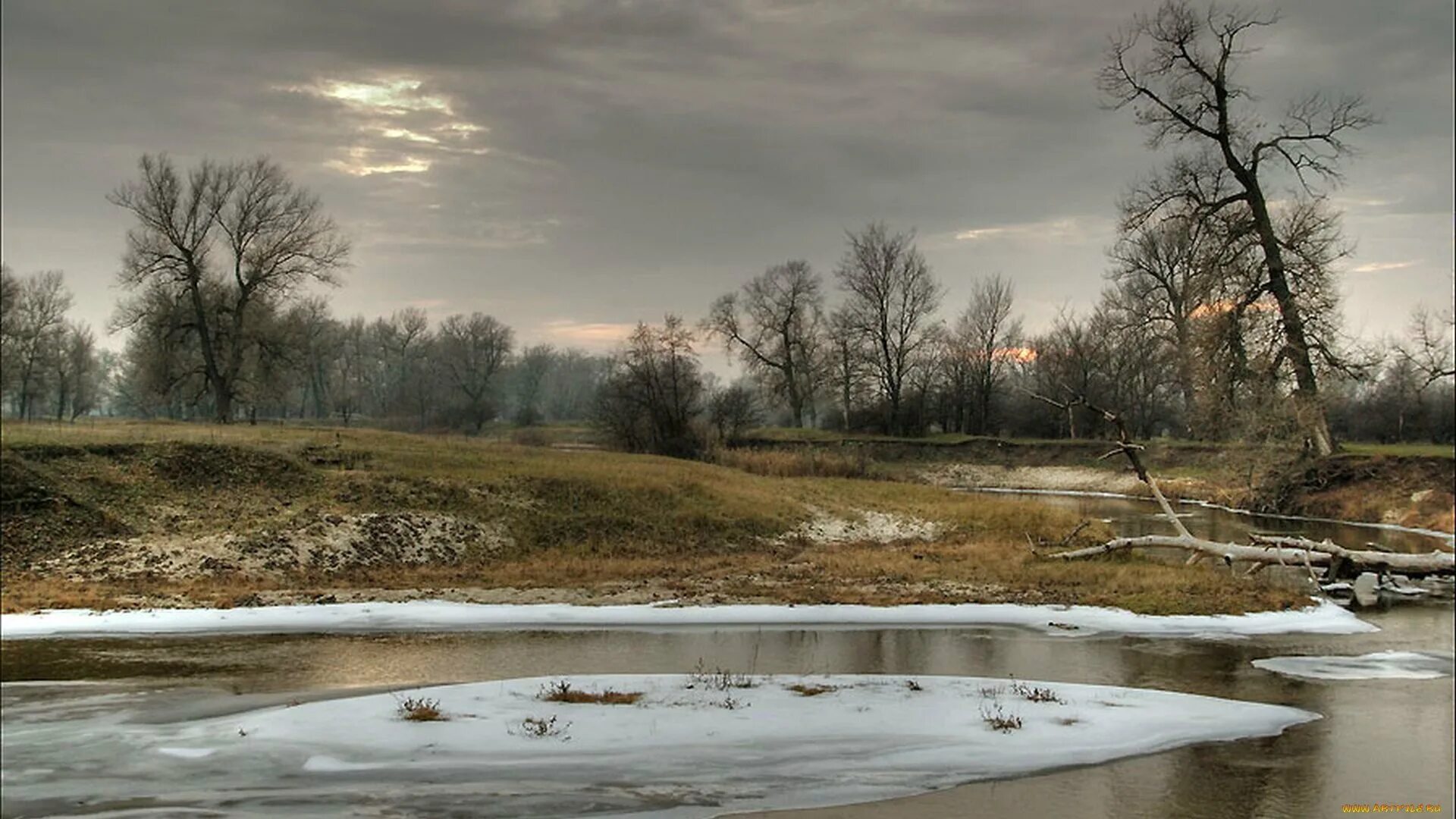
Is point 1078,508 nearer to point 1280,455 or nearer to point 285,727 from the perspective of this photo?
point 1280,455

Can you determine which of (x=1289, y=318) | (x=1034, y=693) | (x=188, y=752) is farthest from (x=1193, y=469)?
(x=188, y=752)

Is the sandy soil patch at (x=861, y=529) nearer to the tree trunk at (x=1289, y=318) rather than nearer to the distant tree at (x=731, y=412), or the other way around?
the tree trunk at (x=1289, y=318)

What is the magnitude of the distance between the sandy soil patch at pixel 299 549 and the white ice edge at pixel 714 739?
10830 mm

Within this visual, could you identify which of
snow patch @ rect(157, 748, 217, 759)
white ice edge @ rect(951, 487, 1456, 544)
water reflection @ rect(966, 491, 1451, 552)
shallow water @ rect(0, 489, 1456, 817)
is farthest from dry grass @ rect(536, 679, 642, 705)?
water reflection @ rect(966, 491, 1451, 552)

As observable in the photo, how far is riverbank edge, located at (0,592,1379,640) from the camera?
49.7ft

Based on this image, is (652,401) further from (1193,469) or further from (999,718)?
(999,718)

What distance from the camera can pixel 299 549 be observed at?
20.9 m

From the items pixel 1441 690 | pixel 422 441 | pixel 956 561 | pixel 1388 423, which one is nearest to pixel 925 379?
pixel 1388 423

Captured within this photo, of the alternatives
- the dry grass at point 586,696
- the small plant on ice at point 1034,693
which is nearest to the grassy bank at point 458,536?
the small plant on ice at point 1034,693

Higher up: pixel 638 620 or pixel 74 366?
pixel 74 366

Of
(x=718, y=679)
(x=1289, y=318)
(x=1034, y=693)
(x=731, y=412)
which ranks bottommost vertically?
(x=1034, y=693)

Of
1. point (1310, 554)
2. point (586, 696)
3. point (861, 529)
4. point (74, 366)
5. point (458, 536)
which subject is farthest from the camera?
point (74, 366)

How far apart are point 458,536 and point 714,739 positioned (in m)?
15.4

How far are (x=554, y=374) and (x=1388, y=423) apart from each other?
127m
